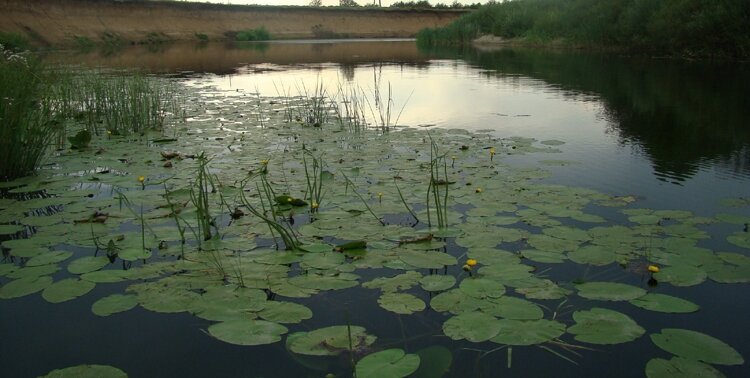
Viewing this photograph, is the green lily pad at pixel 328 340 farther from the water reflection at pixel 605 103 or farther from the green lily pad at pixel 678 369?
the water reflection at pixel 605 103

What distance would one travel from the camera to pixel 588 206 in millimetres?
3506

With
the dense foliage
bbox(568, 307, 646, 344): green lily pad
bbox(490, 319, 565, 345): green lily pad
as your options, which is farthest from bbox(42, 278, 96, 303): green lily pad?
the dense foliage

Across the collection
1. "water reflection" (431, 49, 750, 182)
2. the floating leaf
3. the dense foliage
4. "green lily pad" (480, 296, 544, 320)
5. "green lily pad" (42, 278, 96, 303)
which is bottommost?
the floating leaf

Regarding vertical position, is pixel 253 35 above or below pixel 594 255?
above

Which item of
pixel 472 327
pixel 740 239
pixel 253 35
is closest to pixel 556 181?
pixel 740 239

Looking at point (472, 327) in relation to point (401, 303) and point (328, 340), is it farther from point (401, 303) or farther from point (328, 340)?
point (328, 340)

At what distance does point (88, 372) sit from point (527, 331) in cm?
144

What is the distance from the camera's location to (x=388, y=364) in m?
1.79

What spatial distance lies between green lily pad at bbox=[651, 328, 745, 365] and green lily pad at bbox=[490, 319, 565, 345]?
323 millimetres

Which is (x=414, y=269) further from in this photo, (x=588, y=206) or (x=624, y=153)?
(x=624, y=153)

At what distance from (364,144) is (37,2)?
35.0 meters

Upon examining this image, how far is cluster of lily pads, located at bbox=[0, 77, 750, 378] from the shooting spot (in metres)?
2.04

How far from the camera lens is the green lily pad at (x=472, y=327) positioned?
1970 mm

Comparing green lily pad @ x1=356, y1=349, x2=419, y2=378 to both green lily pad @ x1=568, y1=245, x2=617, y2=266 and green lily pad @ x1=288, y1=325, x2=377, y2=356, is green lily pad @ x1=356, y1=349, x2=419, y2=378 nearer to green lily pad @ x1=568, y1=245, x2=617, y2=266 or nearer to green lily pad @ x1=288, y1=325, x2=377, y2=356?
green lily pad @ x1=288, y1=325, x2=377, y2=356
